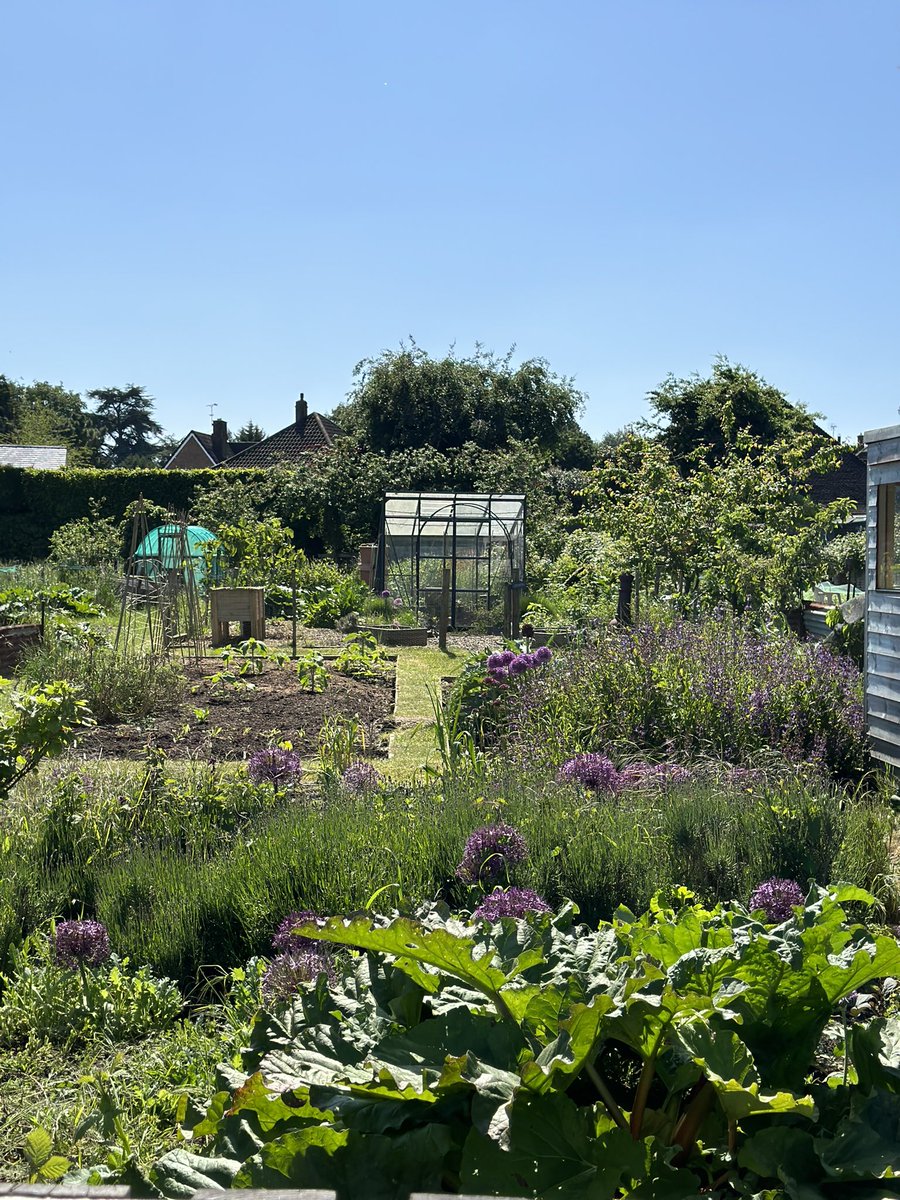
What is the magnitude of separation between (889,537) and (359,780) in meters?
3.97


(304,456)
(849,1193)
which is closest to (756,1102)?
(849,1193)

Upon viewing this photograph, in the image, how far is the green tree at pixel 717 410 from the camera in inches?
1027

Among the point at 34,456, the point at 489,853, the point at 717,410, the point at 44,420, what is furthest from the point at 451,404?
the point at 44,420

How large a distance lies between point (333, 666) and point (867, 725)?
20.1 feet

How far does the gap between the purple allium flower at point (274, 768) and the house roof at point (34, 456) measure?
28482mm

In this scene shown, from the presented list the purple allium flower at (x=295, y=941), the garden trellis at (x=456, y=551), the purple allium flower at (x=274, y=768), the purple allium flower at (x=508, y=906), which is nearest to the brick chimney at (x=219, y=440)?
the garden trellis at (x=456, y=551)

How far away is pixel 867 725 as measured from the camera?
23.0 ft

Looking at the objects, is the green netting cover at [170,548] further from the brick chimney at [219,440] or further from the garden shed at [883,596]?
the brick chimney at [219,440]

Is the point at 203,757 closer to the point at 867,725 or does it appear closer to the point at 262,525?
the point at 867,725

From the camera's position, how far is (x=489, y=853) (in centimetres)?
347

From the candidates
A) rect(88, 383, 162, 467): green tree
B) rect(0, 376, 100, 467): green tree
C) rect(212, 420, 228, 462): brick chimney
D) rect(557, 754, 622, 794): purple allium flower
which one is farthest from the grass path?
rect(88, 383, 162, 467): green tree

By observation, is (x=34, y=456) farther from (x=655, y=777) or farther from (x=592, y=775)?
(x=592, y=775)

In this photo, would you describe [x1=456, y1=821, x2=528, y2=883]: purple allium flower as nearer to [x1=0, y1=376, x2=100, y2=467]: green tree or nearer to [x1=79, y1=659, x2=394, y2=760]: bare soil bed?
[x1=79, y1=659, x2=394, y2=760]: bare soil bed

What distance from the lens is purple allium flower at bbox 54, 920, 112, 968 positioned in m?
3.38
